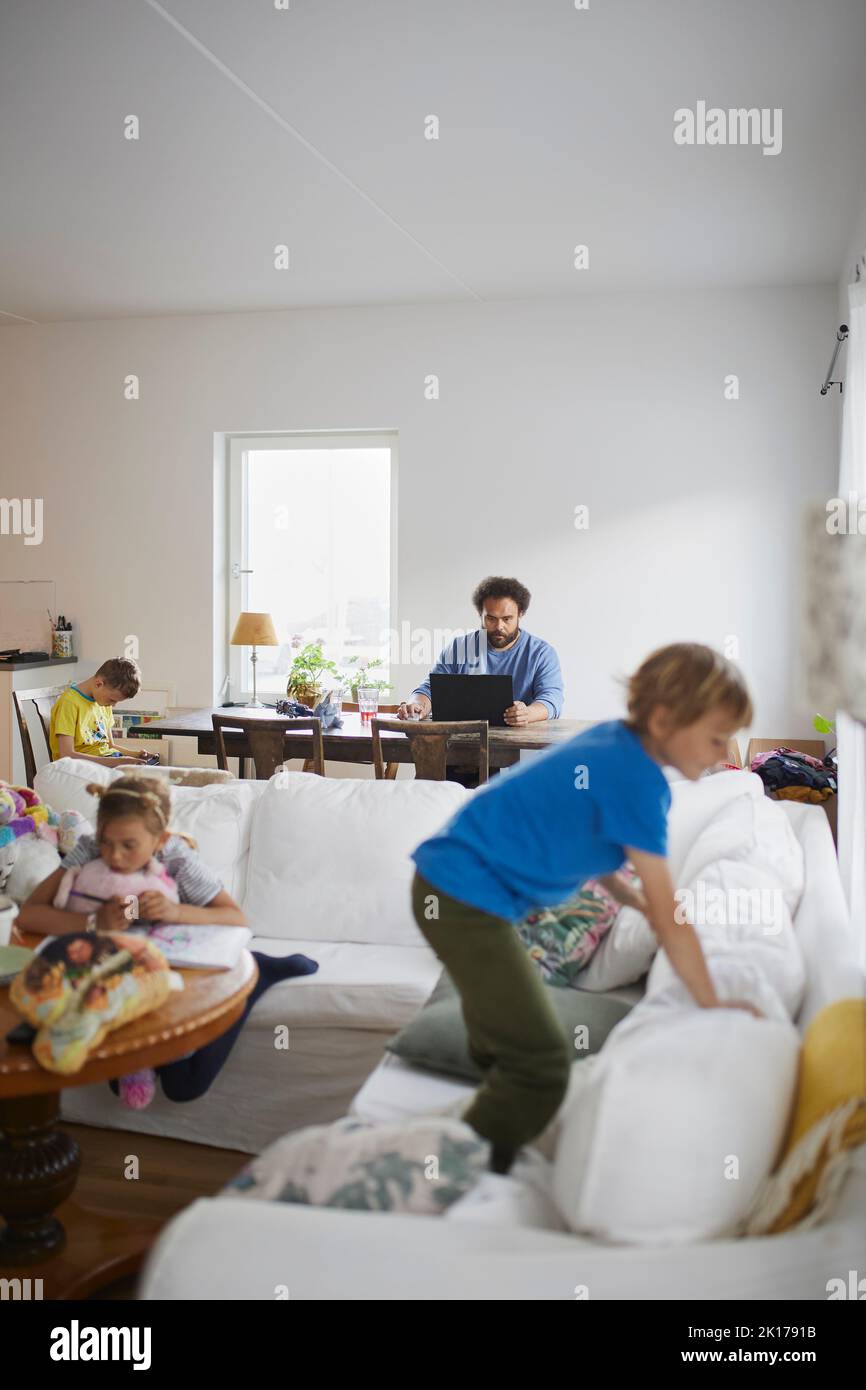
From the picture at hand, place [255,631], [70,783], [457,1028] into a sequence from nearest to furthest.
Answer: [457,1028] < [70,783] < [255,631]

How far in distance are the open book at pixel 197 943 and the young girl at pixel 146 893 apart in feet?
0.09

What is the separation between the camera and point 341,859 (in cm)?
311

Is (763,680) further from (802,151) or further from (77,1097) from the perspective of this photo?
(77,1097)

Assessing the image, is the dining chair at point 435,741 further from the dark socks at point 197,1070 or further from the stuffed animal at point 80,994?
the stuffed animal at point 80,994

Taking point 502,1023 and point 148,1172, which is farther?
point 148,1172

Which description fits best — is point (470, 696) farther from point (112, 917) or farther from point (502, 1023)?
point (502, 1023)

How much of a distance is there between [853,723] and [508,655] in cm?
190

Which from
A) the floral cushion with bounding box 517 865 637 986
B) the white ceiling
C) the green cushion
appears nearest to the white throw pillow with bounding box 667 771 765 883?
the floral cushion with bounding box 517 865 637 986

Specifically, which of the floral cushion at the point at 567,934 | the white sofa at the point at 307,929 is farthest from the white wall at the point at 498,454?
the floral cushion at the point at 567,934

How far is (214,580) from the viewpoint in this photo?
6.38 m

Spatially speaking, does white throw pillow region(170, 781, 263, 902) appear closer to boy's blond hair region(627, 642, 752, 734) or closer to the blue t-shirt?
the blue t-shirt

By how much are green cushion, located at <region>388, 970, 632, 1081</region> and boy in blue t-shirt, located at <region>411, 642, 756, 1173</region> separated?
262 millimetres

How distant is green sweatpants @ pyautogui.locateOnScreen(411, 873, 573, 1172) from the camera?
1.78 metres

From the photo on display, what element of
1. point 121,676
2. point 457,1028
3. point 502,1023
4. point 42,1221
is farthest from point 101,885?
point 121,676
